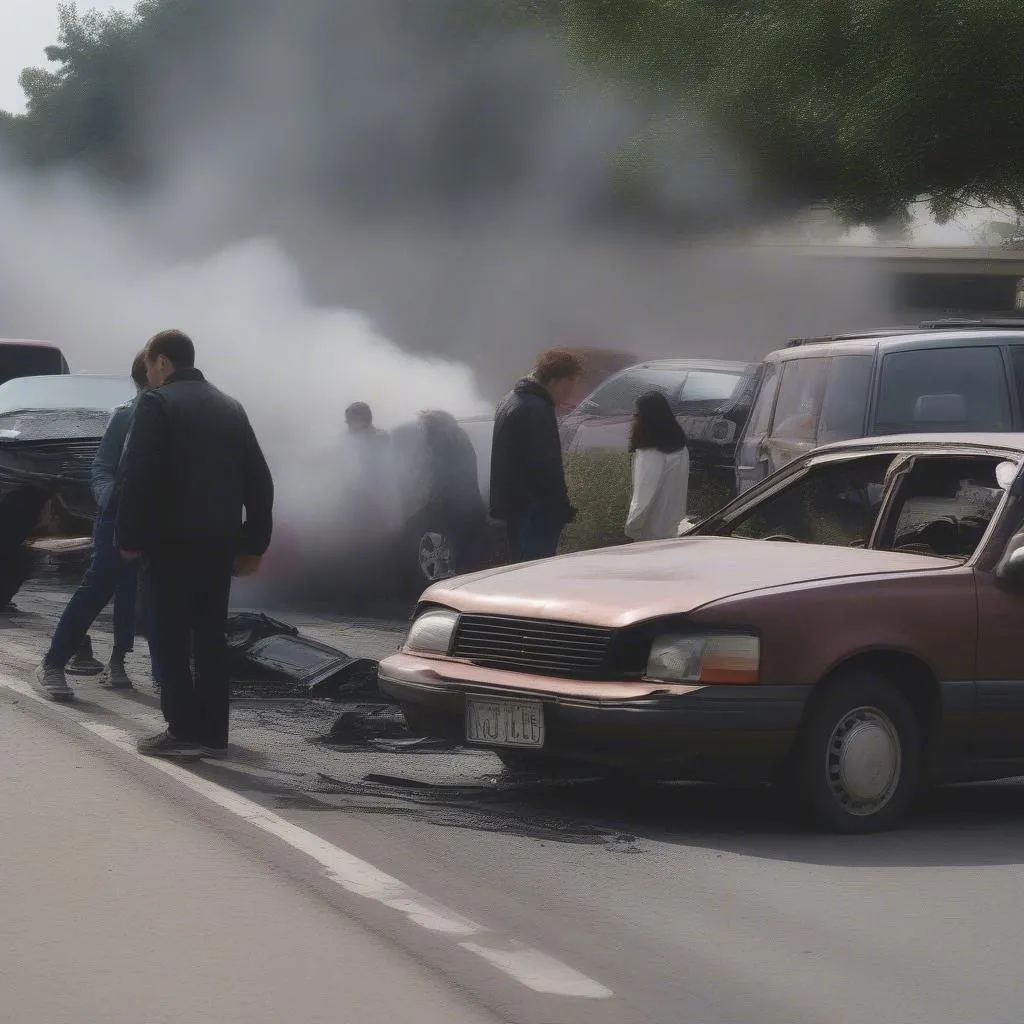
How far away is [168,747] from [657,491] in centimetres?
450

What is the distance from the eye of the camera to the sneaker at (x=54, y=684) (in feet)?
32.8

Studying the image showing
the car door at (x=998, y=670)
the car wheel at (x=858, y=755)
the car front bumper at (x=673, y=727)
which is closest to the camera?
the car front bumper at (x=673, y=727)

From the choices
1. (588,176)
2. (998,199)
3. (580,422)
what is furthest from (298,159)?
(580,422)

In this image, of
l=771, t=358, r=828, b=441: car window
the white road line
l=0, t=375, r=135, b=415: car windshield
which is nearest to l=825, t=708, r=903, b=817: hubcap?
the white road line

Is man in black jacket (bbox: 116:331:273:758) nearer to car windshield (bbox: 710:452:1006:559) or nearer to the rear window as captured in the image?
car windshield (bbox: 710:452:1006:559)

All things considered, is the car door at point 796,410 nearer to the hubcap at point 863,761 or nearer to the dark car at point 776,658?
the dark car at point 776,658

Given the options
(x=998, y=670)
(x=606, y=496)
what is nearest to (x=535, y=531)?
(x=998, y=670)

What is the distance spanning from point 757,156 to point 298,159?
62.9 feet

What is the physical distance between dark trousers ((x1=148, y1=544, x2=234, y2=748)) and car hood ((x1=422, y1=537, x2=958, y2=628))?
3.55ft

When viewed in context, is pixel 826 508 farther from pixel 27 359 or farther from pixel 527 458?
pixel 27 359

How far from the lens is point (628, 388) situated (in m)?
18.1

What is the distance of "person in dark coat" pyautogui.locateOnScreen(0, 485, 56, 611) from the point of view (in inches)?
550

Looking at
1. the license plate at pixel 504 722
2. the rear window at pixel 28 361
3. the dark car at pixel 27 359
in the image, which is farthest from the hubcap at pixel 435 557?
the rear window at pixel 28 361

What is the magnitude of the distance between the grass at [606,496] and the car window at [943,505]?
8.32 metres
